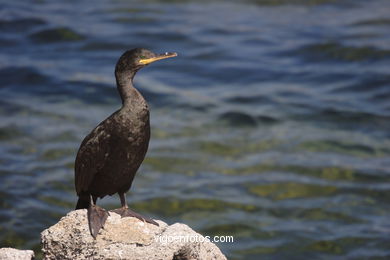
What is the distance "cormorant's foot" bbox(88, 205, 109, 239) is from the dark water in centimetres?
419

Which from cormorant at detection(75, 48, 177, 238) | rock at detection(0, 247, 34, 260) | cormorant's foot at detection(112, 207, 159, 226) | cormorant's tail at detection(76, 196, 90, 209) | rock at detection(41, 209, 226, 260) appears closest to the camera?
rock at detection(41, 209, 226, 260)

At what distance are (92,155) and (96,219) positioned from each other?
855 mm

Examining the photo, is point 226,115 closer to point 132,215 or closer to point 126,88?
point 126,88

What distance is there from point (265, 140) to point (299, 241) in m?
2.82

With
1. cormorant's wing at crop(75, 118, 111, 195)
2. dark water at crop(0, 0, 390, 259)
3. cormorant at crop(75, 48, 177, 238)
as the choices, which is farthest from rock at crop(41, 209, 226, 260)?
dark water at crop(0, 0, 390, 259)

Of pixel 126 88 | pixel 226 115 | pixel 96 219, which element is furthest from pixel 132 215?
pixel 226 115

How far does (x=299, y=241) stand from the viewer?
33.1 feet

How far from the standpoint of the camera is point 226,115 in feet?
43.9

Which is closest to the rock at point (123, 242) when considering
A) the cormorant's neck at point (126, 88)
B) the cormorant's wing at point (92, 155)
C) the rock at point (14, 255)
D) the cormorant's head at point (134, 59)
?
the rock at point (14, 255)

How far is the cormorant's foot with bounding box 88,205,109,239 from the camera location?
5543 mm

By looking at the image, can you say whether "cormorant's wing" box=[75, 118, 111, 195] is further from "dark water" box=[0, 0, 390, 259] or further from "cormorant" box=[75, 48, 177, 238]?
"dark water" box=[0, 0, 390, 259]

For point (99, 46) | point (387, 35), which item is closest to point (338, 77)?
point (387, 35)

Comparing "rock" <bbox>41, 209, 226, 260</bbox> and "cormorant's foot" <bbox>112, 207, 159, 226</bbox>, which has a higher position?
"cormorant's foot" <bbox>112, 207, 159, 226</bbox>

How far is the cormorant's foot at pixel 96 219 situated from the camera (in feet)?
18.2
